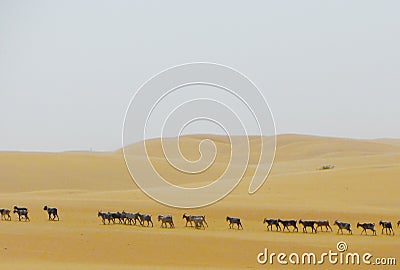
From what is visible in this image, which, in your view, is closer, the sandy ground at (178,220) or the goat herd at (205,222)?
the sandy ground at (178,220)

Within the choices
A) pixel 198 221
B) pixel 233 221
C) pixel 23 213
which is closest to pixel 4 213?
pixel 23 213

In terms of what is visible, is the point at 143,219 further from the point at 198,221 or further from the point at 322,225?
the point at 322,225

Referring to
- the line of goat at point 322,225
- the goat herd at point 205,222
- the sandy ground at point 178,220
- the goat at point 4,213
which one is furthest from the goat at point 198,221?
the goat at point 4,213

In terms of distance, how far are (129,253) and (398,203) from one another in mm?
15815

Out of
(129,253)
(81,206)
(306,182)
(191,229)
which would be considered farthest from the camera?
(306,182)

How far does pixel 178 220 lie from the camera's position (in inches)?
1011

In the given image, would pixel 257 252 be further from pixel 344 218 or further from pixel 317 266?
pixel 344 218

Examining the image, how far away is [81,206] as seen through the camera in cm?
2814

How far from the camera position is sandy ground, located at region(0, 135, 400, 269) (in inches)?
707

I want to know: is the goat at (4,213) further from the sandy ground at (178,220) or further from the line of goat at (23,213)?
the sandy ground at (178,220)

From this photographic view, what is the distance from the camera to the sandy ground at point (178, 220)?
18.0m

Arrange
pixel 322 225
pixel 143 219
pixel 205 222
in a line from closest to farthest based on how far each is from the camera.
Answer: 1. pixel 322 225
2. pixel 143 219
3. pixel 205 222

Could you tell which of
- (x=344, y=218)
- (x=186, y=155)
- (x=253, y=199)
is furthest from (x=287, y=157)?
(x=344, y=218)

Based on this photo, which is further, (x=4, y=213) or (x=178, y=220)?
(x=178, y=220)
